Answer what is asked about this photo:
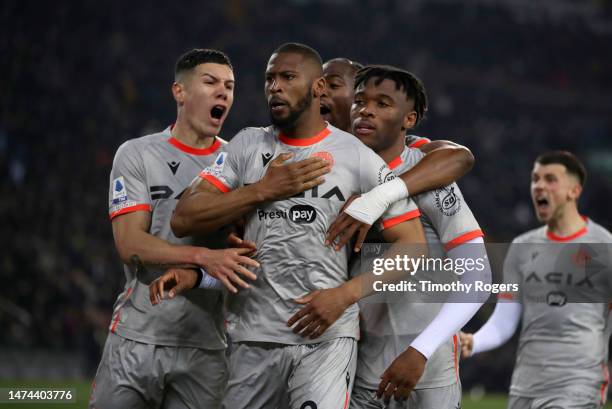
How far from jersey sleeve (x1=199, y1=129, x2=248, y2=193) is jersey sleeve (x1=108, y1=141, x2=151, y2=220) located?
2.63 feet

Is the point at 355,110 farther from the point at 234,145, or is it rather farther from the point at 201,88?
the point at 201,88

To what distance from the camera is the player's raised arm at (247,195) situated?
11.8ft

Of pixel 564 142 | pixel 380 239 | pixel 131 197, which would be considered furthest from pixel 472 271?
pixel 564 142

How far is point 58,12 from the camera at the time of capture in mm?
19812

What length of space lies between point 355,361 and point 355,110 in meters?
1.22

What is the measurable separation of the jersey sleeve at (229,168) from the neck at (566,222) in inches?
119

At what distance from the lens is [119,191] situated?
4.56 m

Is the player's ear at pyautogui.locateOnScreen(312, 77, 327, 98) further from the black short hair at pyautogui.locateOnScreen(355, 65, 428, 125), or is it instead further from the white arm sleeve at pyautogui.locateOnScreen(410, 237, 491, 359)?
the white arm sleeve at pyautogui.locateOnScreen(410, 237, 491, 359)

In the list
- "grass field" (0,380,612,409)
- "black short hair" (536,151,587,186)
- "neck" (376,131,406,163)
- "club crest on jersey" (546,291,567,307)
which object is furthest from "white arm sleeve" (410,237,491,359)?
"grass field" (0,380,612,409)

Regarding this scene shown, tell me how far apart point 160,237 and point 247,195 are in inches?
41.6

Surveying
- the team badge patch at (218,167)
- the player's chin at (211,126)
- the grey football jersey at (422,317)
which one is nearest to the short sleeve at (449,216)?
the grey football jersey at (422,317)

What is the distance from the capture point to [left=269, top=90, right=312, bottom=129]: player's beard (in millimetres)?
3777

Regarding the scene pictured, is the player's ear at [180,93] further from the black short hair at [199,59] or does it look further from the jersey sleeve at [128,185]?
the jersey sleeve at [128,185]

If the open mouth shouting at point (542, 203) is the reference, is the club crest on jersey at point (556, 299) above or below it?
below
